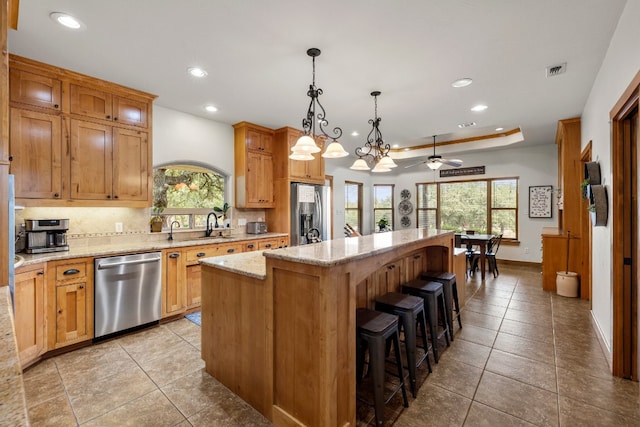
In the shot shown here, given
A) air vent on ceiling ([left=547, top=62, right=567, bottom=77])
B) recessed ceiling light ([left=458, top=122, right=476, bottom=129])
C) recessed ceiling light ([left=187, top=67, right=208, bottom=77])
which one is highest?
recessed ceiling light ([left=458, top=122, right=476, bottom=129])

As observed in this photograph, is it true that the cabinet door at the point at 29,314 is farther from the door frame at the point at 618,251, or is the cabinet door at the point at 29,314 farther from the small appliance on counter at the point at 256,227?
the door frame at the point at 618,251

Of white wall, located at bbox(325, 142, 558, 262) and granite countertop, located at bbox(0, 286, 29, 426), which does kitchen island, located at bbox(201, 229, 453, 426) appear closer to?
granite countertop, located at bbox(0, 286, 29, 426)

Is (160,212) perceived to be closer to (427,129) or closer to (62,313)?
(62,313)

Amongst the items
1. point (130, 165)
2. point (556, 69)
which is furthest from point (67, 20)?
point (556, 69)

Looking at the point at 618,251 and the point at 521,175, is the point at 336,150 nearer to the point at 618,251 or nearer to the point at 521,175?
the point at 618,251

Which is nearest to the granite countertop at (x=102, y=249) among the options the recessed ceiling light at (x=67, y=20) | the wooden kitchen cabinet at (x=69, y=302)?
the wooden kitchen cabinet at (x=69, y=302)

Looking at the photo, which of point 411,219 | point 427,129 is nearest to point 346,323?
point 427,129

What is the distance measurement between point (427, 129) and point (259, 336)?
4.62 meters

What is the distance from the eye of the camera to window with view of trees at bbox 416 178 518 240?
7.02m

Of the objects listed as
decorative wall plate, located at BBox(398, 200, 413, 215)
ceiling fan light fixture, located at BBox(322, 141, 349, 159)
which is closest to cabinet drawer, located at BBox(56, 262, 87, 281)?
ceiling fan light fixture, located at BBox(322, 141, 349, 159)

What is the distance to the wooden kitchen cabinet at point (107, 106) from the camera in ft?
10.3

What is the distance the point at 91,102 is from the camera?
127 inches

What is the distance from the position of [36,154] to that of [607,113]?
5350 mm

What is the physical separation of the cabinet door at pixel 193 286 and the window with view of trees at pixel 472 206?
6.27m
